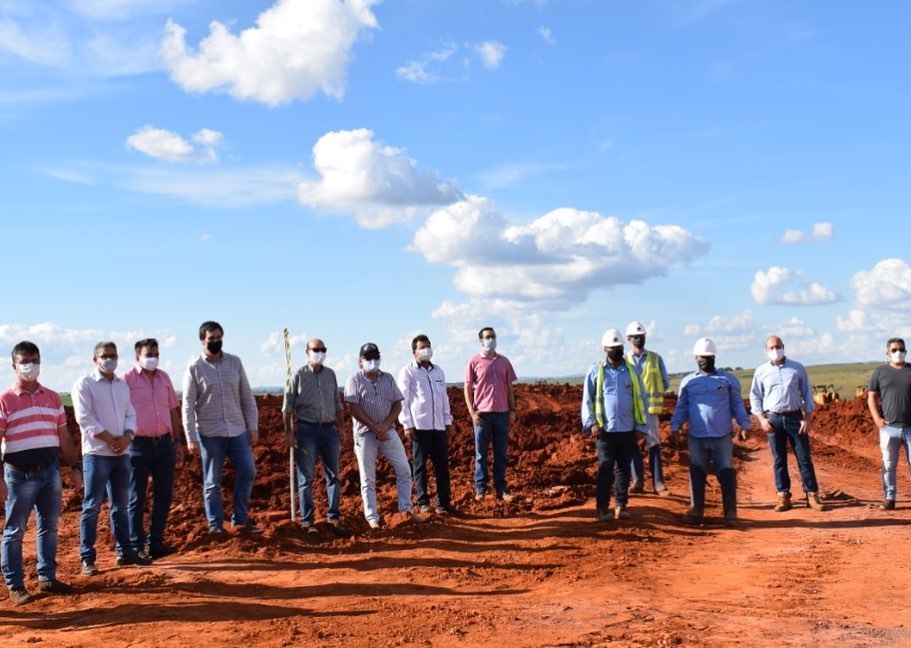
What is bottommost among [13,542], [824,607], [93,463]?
[824,607]

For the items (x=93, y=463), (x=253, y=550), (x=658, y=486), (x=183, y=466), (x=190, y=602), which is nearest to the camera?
(x=190, y=602)

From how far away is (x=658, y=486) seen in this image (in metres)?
12.7

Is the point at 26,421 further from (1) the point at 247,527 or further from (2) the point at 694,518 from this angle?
(2) the point at 694,518

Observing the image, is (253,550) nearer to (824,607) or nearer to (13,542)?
(13,542)

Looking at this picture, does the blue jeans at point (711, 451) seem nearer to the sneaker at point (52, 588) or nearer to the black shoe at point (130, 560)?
the black shoe at point (130, 560)

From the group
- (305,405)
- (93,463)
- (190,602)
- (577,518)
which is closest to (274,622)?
(190,602)

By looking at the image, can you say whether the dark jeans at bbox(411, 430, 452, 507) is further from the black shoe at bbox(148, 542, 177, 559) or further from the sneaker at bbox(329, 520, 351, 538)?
the black shoe at bbox(148, 542, 177, 559)

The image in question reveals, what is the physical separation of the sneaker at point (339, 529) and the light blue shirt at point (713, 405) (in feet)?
12.6

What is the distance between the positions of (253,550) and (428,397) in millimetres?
2615

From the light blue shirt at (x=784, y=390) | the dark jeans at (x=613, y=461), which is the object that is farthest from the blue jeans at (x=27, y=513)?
the light blue shirt at (x=784, y=390)

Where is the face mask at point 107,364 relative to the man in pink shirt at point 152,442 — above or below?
above

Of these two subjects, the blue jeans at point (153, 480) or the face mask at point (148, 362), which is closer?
the blue jeans at point (153, 480)

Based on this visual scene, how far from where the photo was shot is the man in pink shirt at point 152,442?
9461mm

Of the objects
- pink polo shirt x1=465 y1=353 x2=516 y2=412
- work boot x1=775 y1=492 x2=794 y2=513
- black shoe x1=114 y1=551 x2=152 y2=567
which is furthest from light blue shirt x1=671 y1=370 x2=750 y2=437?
black shoe x1=114 y1=551 x2=152 y2=567
